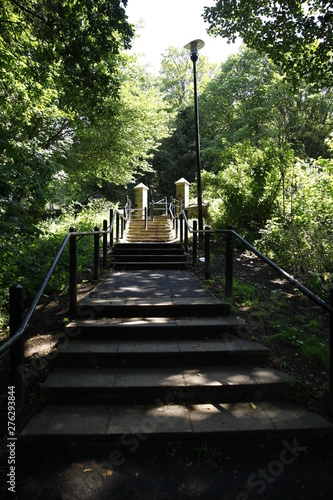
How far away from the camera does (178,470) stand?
2025 mm

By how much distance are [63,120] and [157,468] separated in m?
13.8

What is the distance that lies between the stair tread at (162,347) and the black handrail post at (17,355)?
0.58 meters

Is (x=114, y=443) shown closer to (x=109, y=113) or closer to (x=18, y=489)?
(x=18, y=489)

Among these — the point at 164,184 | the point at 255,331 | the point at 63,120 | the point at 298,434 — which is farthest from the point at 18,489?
the point at 164,184

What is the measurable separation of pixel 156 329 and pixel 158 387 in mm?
842

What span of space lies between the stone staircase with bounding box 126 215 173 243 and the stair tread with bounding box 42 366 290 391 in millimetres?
7676

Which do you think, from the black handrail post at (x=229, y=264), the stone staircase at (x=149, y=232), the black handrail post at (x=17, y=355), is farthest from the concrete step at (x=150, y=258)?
the black handrail post at (x=17, y=355)

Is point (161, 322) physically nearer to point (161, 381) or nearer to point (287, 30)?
point (161, 381)

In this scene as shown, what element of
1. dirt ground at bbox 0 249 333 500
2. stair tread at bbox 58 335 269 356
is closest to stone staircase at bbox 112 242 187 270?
stair tread at bbox 58 335 269 356

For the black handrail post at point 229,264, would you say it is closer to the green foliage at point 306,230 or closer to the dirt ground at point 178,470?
the green foliage at point 306,230

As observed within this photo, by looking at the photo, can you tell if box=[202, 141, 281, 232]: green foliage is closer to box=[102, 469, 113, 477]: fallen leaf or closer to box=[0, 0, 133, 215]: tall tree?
box=[0, 0, 133, 215]: tall tree

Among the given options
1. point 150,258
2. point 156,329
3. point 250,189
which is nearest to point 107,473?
point 156,329

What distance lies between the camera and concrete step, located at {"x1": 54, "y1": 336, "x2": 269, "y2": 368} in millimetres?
2961

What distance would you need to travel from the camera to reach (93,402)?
256 centimetres
